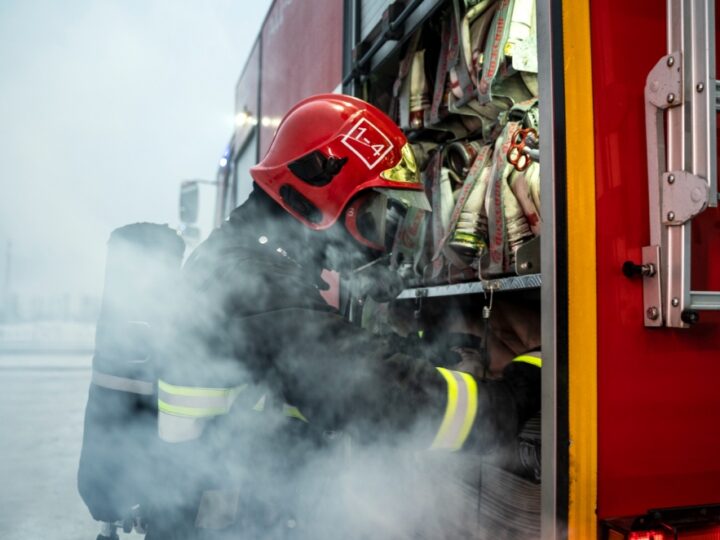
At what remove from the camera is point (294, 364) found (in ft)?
4.45

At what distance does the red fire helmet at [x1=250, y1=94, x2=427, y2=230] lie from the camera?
1798 mm

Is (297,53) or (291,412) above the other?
(297,53)

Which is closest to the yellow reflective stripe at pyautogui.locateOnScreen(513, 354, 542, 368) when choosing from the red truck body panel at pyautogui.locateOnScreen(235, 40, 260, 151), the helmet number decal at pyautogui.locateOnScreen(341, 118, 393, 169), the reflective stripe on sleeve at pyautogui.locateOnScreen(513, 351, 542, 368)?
the reflective stripe on sleeve at pyautogui.locateOnScreen(513, 351, 542, 368)

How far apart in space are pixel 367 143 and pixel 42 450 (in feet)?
16.0

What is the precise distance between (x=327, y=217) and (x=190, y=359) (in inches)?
24.4

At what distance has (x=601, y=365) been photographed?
1079 mm

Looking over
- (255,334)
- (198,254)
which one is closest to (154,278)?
(198,254)

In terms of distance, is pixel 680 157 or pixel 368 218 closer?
pixel 680 157

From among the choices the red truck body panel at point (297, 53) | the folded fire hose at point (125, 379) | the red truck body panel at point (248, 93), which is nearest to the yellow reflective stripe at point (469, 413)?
the folded fire hose at point (125, 379)

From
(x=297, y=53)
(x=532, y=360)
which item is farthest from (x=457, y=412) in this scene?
(x=297, y=53)

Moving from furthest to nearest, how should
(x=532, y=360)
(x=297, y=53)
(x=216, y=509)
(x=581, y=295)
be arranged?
1. (x=297, y=53)
2. (x=216, y=509)
3. (x=532, y=360)
4. (x=581, y=295)

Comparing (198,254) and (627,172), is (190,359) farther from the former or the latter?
(627,172)

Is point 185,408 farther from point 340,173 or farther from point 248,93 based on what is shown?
point 248,93

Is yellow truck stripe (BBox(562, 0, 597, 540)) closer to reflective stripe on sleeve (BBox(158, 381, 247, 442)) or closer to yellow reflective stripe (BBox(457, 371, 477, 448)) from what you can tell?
yellow reflective stripe (BBox(457, 371, 477, 448))
